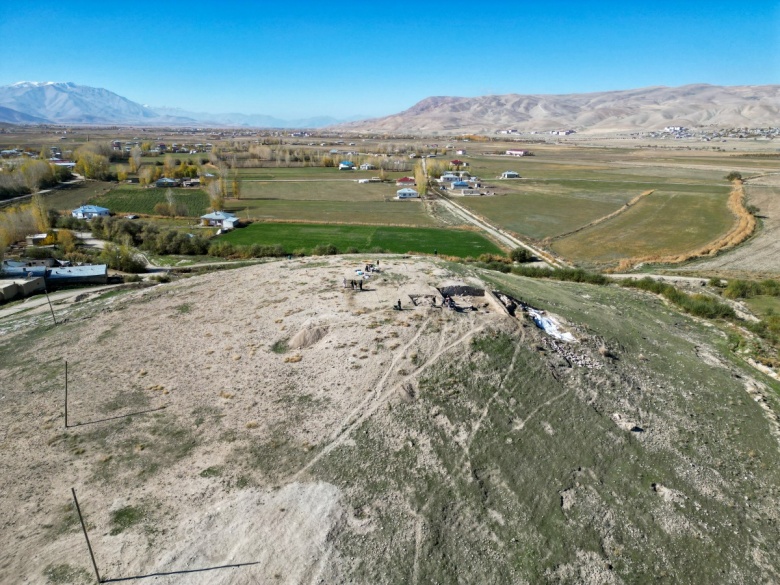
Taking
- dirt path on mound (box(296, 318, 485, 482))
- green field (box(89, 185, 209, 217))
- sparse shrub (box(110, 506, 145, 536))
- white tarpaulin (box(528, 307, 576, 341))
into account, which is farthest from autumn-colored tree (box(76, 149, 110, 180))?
white tarpaulin (box(528, 307, 576, 341))

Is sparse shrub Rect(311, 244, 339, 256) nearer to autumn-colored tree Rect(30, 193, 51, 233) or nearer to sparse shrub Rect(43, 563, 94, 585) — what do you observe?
sparse shrub Rect(43, 563, 94, 585)

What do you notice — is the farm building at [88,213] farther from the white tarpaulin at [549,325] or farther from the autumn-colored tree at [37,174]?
the white tarpaulin at [549,325]

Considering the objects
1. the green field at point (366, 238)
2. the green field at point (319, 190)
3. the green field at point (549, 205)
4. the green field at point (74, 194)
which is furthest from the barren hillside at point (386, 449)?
the green field at point (319, 190)

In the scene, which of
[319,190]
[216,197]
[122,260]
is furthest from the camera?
[319,190]

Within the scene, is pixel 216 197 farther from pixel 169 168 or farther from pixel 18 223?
pixel 169 168

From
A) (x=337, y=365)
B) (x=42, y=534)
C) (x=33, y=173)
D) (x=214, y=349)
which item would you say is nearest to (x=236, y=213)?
(x=33, y=173)

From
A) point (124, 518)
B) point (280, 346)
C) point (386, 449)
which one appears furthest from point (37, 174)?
point (386, 449)
